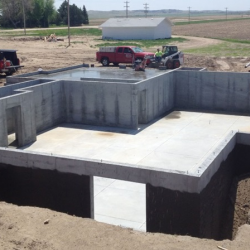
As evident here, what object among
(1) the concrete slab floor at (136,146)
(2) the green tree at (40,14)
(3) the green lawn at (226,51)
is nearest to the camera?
(1) the concrete slab floor at (136,146)

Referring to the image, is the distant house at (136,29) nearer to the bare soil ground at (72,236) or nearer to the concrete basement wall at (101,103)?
the concrete basement wall at (101,103)

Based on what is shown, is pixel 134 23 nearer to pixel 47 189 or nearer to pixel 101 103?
pixel 101 103

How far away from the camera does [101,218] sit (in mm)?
12648

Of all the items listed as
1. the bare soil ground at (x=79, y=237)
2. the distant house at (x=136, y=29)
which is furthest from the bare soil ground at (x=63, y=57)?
the bare soil ground at (x=79, y=237)

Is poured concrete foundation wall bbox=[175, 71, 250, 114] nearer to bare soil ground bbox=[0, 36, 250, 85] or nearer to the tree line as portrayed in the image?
bare soil ground bbox=[0, 36, 250, 85]

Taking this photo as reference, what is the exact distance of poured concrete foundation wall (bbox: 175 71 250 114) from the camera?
2391 centimetres

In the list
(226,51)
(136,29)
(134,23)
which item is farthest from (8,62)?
(134,23)

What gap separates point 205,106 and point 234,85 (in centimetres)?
189

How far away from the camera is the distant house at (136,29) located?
60.8m

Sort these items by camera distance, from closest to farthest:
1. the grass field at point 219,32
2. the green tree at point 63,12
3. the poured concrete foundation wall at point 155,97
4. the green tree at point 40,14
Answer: the poured concrete foundation wall at point 155,97 < the grass field at point 219,32 < the green tree at point 40,14 < the green tree at point 63,12

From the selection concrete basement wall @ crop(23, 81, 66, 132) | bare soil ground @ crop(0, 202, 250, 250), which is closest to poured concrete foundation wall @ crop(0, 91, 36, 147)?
concrete basement wall @ crop(23, 81, 66, 132)

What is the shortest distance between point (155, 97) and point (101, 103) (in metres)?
2.88

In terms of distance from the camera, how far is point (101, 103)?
2145 cm

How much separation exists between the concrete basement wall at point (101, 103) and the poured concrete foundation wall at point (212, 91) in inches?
216
